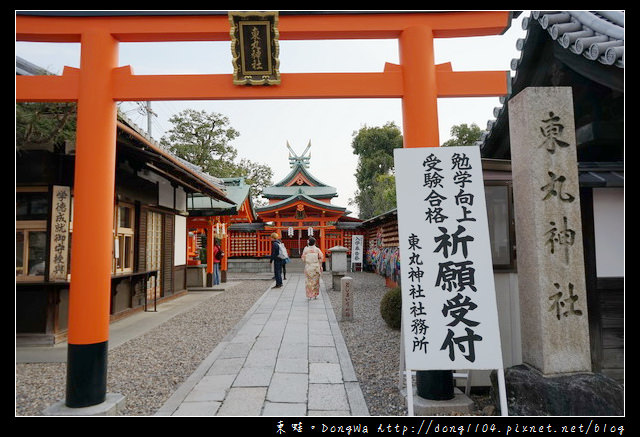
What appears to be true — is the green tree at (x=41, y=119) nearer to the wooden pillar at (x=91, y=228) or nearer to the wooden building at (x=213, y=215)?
the wooden pillar at (x=91, y=228)

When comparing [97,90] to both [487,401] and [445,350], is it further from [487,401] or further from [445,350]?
[487,401]

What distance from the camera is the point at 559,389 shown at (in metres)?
3.05

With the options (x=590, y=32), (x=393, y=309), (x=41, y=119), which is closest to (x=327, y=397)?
(x=393, y=309)

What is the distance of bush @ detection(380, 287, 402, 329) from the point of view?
658 centimetres

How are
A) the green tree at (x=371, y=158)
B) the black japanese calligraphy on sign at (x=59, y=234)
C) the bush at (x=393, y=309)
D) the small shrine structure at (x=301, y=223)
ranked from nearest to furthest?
Answer: the black japanese calligraphy on sign at (x=59, y=234) < the bush at (x=393, y=309) < the small shrine structure at (x=301, y=223) < the green tree at (x=371, y=158)

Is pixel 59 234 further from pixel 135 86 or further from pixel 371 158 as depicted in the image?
pixel 371 158

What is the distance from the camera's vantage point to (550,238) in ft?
10.8

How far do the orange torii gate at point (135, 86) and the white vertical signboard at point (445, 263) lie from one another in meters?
0.41

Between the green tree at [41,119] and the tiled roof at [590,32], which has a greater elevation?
the tiled roof at [590,32]

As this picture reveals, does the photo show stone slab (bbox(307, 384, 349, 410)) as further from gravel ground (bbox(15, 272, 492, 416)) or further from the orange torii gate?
the orange torii gate

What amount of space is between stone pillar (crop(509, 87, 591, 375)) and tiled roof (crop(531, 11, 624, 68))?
20.0 inches

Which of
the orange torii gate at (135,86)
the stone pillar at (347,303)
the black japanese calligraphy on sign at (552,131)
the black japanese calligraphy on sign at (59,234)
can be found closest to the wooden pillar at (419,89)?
the orange torii gate at (135,86)

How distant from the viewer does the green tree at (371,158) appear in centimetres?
3431

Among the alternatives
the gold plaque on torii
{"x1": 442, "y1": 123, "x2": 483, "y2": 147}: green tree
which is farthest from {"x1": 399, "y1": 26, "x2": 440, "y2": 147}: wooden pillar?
{"x1": 442, "y1": 123, "x2": 483, "y2": 147}: green tree
